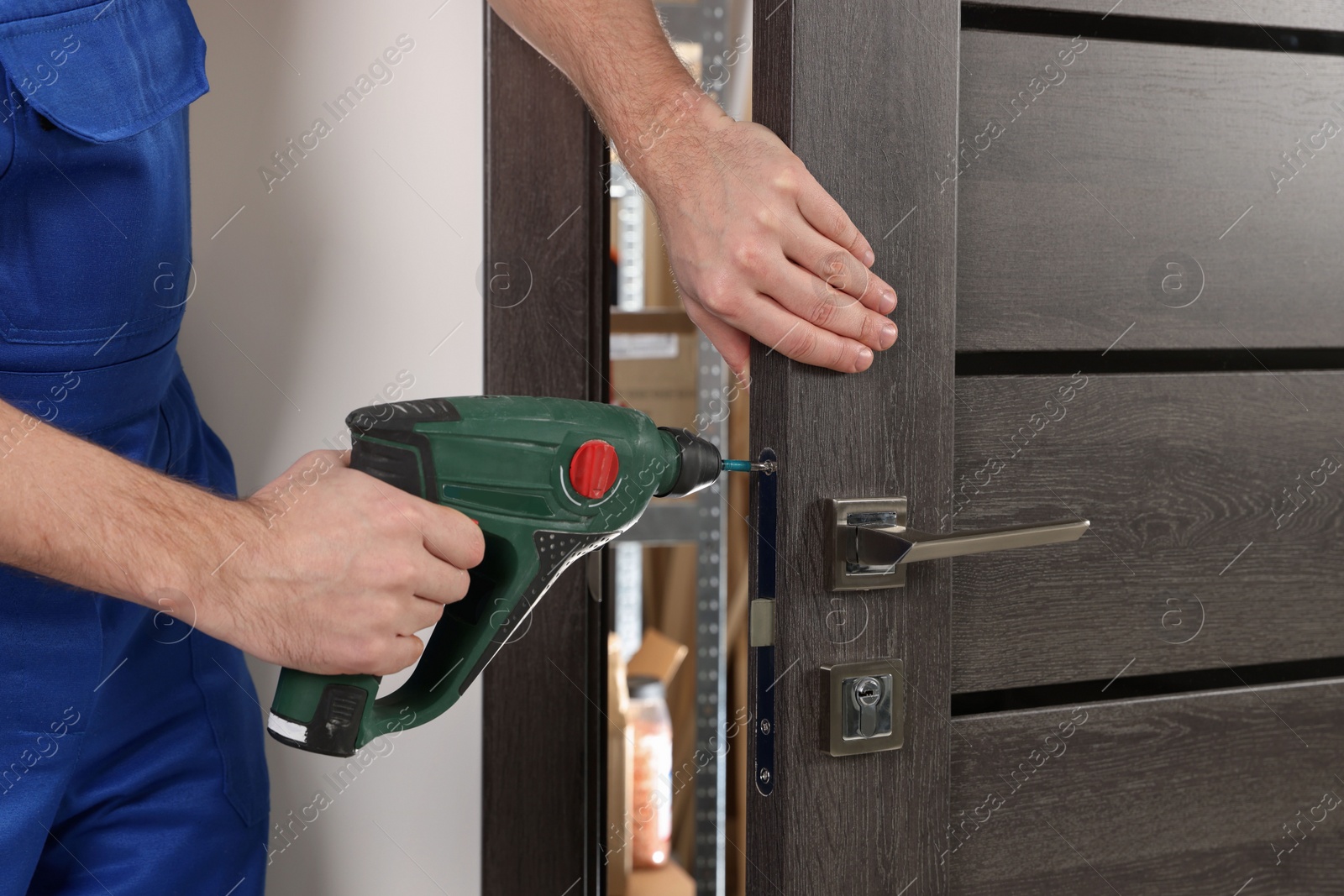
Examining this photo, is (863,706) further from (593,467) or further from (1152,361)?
(1152,361)

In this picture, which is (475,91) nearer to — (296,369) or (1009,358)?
(296,369)

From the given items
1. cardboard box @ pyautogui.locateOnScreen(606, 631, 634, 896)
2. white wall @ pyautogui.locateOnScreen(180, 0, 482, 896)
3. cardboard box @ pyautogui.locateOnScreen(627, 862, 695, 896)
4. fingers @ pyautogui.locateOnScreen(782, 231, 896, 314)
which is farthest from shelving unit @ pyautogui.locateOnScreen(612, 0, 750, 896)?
fingers @ pyautogui.locateOnScreen(782, 231, 896, 314)

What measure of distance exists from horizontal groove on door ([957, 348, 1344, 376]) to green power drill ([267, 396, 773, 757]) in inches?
9.0

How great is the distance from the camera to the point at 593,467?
24.4 inches

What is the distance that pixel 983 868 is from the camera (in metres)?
0.73

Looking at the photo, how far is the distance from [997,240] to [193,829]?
79 cm

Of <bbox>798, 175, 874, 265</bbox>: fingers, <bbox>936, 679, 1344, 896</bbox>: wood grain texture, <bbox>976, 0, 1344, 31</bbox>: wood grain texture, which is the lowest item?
<bbox>936, 679, 1344, 896</bbox>: wood grain texture

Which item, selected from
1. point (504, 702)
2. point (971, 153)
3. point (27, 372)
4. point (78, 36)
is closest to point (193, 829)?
point (504, 702)

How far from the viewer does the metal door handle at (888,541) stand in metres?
0.60

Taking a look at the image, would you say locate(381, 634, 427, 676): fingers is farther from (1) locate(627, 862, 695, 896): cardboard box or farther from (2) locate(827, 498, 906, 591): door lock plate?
(1) locate(627, 862, 695, 896): cardboard box

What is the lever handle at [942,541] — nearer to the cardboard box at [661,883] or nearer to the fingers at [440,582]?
the fingers at [440,582]

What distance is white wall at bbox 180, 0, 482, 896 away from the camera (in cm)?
87

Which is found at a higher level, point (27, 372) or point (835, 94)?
point (835, 94)

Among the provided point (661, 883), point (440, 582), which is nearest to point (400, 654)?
point (440, 582)
